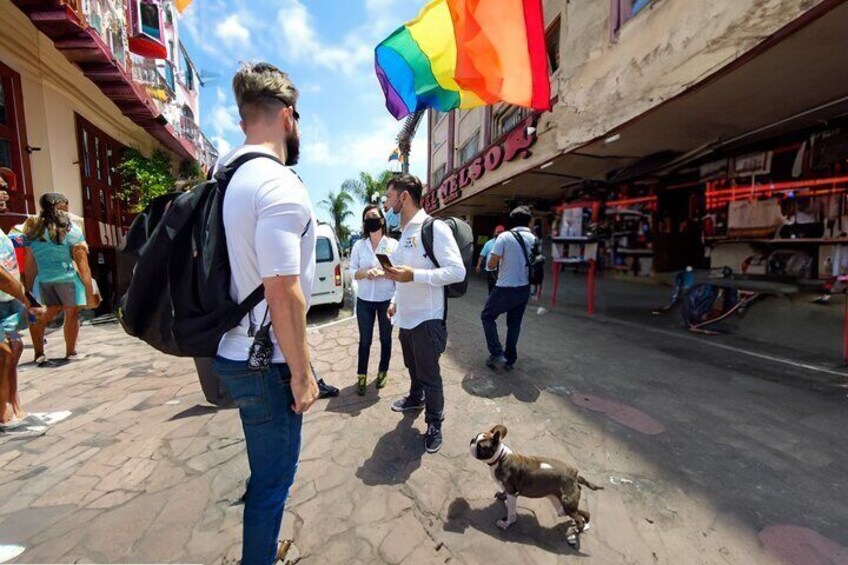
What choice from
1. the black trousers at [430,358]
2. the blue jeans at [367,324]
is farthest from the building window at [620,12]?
the black trousers at [430,358]

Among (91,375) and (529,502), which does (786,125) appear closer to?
(529,502)

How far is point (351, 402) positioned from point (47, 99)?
8711mm

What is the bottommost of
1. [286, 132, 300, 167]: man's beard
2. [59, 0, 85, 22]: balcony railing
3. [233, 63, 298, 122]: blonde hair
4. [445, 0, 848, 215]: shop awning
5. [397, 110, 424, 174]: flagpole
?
[286, 132, 300, 167]: man's beard

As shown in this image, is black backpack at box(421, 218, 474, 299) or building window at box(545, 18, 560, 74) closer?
black backpack at box(421, 218, 474, 299)

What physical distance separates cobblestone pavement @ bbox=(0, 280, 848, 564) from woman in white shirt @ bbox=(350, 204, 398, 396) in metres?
0.26

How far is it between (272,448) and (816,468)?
11.4ft

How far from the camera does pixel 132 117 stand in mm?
9320

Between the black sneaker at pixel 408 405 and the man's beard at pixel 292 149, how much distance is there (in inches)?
91.9

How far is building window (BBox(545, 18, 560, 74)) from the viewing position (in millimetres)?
8875

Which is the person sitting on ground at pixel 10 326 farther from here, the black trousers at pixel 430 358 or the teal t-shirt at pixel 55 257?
the black trousers at pixel 430 358

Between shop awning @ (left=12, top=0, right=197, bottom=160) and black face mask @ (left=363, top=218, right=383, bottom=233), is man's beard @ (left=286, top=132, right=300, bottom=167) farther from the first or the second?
shop awning @ (left=12, top=0, right=197, bottom=160)

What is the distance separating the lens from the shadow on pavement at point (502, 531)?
193cm

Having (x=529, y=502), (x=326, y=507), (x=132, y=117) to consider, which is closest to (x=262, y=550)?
(x=326, y=507)

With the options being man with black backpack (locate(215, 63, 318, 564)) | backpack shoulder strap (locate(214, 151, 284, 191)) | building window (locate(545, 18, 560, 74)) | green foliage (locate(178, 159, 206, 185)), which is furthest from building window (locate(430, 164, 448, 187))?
backpack shoulder strap (locate(214, 151, 284, 191))
